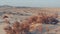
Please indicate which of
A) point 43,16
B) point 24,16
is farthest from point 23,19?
point 43,16

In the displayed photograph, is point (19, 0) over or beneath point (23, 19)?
over

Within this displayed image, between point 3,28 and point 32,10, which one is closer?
point 3,28

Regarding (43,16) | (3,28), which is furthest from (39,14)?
(3,28)

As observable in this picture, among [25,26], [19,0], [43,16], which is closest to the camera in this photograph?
[25,26]

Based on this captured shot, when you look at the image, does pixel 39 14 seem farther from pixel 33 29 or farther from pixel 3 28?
pixel 3 28

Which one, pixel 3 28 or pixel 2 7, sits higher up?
pixel 2 7

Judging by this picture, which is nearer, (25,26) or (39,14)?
(25,26)

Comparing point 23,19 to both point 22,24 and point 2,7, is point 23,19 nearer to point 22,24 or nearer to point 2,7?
point 22,24

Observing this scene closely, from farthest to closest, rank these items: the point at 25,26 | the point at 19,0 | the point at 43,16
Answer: the point at 19,0, the point at 43,16, the point at 25,26
